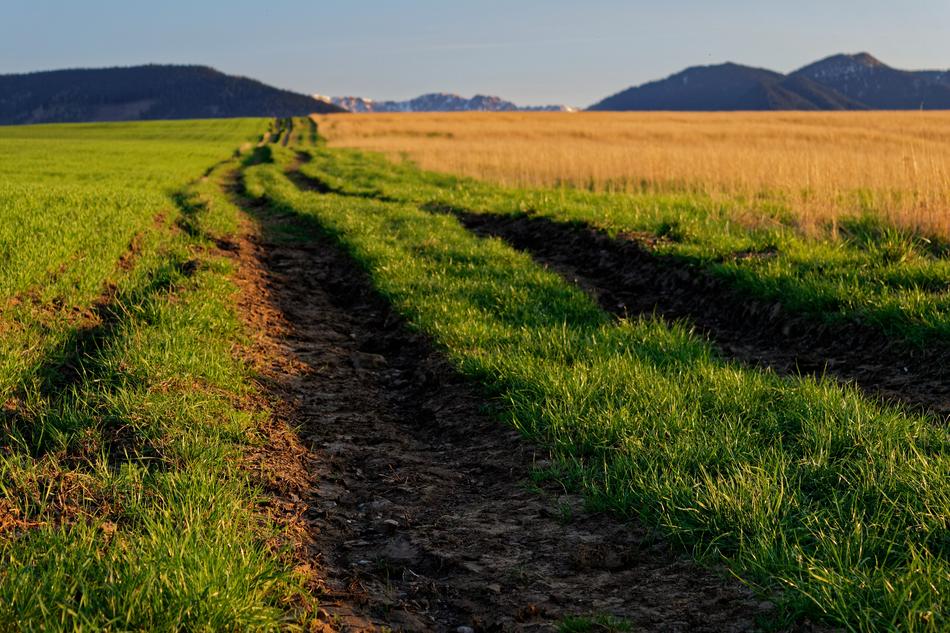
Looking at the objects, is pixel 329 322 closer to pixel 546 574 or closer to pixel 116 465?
pixel 116 465

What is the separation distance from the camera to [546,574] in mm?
3391

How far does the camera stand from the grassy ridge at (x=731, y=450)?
2928mm

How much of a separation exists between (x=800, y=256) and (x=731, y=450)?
5.49 m

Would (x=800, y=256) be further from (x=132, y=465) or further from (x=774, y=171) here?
(x=774, y=171)

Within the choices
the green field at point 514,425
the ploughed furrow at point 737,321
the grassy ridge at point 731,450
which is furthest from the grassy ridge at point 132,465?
the ploughed furrow at point 737,321

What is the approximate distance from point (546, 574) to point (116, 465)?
2.33 meters

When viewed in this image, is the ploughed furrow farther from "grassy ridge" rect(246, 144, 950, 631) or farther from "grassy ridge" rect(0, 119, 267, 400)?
"grassy ridge" rect(0, 119, 267, 400)

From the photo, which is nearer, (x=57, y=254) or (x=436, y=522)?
(x=436, y=522)

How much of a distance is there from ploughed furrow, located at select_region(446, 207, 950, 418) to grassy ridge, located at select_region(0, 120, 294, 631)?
4162 mm

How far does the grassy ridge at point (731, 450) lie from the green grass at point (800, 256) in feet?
5.51

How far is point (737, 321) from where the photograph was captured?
795cm

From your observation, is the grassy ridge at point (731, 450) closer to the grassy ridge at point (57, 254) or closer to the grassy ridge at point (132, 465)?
the grassy ridge at point (132, 465)

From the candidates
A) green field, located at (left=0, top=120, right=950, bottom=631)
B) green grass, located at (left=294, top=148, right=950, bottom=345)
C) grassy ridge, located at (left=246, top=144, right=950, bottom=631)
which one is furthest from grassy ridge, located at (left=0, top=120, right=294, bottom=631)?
green grass, located at (left=294, top=148, right=950, bottom=345)

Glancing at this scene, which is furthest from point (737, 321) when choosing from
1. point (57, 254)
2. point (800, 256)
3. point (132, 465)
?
point (57, 254)
